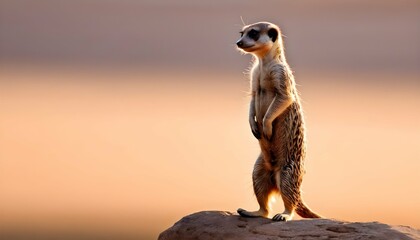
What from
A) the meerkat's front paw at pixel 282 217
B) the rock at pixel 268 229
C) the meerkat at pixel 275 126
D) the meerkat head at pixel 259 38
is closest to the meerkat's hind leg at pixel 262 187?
the meerkat at pixel 275 126

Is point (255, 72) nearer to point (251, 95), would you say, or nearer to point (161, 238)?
point (251, 95)

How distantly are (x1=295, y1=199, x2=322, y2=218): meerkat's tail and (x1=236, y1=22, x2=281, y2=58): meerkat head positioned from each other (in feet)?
3.97

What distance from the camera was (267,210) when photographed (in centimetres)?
A: 771

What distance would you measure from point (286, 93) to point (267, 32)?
1.60 feet

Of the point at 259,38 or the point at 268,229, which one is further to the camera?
the point at 259,38

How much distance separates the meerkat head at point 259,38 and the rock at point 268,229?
131 centimetres

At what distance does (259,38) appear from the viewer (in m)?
7.57

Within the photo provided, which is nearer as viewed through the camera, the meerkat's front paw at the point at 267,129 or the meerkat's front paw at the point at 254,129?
the meerkat's front paw at the point at 267,129

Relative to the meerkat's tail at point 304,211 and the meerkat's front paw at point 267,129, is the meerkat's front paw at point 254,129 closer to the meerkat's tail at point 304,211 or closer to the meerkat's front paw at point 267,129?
the meerkat's front paw at point 267,129

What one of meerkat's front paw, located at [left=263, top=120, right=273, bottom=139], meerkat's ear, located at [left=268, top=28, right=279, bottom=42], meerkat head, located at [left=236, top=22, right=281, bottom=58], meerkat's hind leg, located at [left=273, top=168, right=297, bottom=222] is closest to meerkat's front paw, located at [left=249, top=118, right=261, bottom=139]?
meerkat's front paw, located at [left=263, top=120, right=273, bottom=139]

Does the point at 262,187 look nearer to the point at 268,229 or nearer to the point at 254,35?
the point at 268,229

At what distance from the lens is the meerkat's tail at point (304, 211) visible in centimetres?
758

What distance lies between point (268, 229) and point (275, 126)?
0.83m

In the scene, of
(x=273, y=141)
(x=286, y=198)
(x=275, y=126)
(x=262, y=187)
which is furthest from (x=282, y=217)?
(x=275, y=126)
